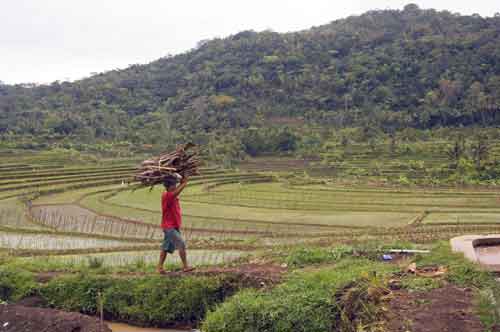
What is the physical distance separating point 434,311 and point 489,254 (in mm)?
3207

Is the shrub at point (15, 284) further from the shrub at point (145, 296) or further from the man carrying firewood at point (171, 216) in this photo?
the man carrying firewood at point (171, 216)

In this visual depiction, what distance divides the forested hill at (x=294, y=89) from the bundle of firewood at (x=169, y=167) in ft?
142

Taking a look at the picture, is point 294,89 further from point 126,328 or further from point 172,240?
point 126,328

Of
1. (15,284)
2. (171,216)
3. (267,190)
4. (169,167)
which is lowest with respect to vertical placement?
(267,190)

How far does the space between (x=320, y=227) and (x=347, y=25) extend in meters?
92.5

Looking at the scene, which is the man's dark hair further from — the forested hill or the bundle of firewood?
the forested hill

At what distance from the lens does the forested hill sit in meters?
53.5

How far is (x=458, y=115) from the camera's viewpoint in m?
49.4

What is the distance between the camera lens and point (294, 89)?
6700 centimetres

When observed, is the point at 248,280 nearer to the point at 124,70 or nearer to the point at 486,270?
the point at 486,270

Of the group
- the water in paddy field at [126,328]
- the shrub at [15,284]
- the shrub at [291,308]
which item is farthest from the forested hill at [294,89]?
the shrub at [291,308]

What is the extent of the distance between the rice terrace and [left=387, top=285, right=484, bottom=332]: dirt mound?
0.02 metres

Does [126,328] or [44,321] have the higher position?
[44,321]

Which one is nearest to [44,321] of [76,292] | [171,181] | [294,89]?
[76,292]
